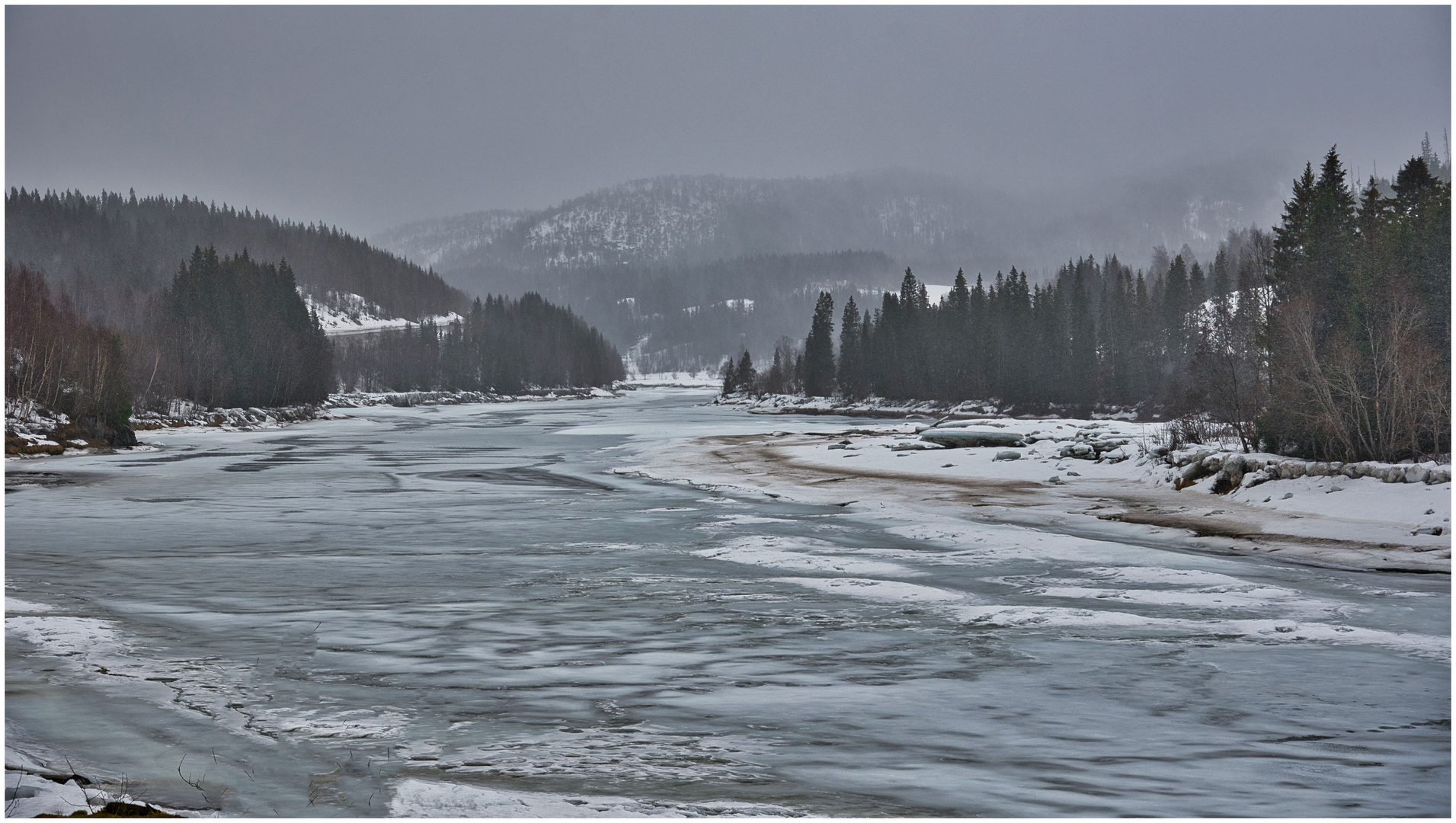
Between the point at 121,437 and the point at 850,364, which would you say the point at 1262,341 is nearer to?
the point at 121,437

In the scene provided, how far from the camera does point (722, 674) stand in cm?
882

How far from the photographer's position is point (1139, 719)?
7.53 m

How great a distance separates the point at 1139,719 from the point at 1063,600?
4.80 m

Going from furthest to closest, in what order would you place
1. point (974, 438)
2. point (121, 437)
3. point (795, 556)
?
1. point (121, 437)
2. point (974, 438)
3. point (795, 556)

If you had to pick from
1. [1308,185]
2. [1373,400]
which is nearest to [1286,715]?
[1373,400]

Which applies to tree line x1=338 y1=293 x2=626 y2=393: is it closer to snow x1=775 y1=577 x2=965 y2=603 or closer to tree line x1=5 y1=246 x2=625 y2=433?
tree line x1=5 y1=246 x2=625 y2=433

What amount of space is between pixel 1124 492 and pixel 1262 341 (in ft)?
40.1

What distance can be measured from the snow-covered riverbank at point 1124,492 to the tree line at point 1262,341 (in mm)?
2277

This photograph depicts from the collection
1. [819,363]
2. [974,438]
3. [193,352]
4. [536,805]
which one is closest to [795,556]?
[536,805]

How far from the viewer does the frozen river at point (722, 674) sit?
20.2 ft

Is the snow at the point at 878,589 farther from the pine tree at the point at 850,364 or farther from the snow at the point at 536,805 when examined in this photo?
the pine tree at the point at 850,364

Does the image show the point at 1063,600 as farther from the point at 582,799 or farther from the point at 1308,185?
the point at 1308,185

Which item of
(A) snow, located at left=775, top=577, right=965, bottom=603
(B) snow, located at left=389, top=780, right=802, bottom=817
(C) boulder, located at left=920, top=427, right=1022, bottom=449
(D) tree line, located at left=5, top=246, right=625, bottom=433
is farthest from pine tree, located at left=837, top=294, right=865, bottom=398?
(B) snow, located at left=389, top=780, right=802, bottom=817

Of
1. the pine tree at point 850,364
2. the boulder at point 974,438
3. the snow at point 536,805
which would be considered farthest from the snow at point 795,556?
the pine tree at point 850,364
